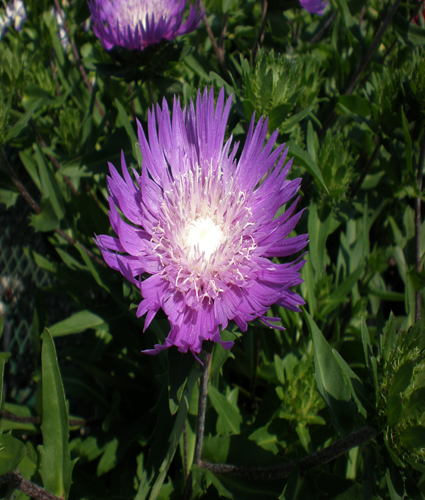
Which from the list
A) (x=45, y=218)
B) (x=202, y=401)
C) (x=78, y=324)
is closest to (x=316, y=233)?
(x=202, y=401)

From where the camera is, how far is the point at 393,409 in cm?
58

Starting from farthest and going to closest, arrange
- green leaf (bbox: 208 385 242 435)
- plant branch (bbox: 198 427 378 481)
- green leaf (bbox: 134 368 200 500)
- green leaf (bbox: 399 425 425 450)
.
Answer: green leaf (bbox: 208 385 242 435) < green leaf (bbox: 134 368 200 500) < plant branch (bbox: 198 427 378 481) < green leaf (bbox: 399 425 425 450)

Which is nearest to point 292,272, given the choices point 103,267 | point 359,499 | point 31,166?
point 359,499

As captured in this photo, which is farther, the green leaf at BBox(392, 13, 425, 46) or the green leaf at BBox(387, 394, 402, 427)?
the green leaf at BBox(392, 13, 425, 46)

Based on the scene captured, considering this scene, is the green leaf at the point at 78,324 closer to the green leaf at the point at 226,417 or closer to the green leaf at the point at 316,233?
the green leaf at the point at 226,417

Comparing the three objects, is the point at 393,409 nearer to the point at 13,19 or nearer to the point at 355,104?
the point at 355,104

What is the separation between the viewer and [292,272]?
656 millimetres

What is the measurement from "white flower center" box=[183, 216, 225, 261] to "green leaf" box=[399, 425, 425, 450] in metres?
0.49

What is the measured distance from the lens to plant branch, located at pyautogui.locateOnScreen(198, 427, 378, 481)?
66cm

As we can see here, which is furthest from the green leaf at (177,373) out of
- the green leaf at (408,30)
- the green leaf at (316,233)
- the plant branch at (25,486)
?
the green leaf at (408,30)

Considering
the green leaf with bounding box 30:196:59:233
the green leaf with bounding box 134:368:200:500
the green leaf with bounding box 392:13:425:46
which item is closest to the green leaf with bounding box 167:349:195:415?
the green leaf with bounding box 134:368:200:500

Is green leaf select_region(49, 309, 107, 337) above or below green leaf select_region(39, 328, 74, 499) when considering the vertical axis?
above

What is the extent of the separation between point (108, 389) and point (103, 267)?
0.52 m

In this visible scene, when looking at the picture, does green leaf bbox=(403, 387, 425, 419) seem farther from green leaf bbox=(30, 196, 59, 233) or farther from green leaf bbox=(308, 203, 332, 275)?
green leaf bbox=(30, 196, 59, 233)
